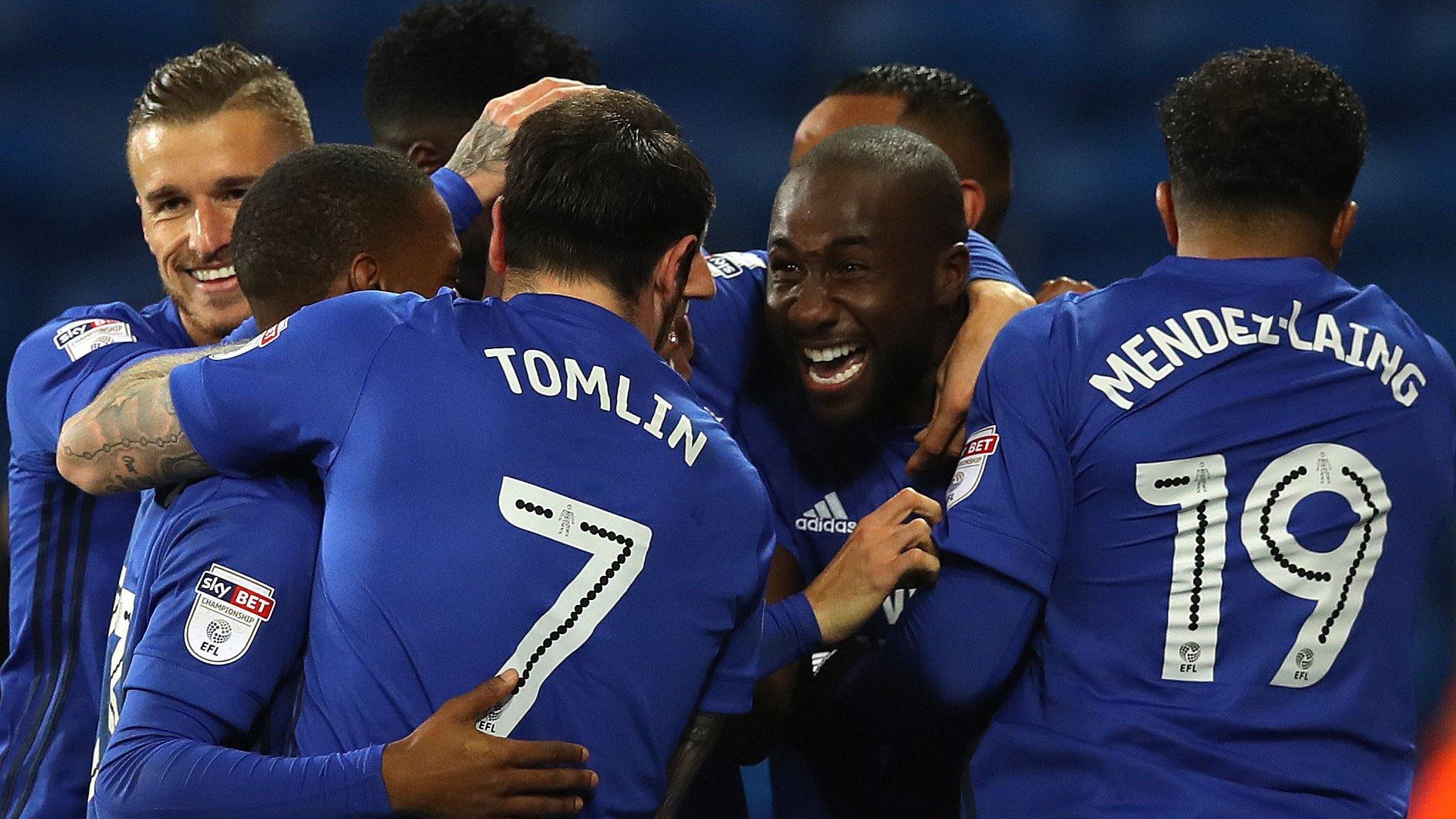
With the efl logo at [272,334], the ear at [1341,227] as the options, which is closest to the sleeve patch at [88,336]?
the efl logo at [272,334]

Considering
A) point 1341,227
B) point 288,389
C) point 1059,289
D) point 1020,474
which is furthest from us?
point 1059,289

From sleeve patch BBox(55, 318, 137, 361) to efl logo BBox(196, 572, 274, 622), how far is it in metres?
0.73

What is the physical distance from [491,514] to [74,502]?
0.99 metres

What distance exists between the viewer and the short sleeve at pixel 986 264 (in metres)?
2.90

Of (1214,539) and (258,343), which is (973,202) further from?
(258,343)

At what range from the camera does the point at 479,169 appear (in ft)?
8.32

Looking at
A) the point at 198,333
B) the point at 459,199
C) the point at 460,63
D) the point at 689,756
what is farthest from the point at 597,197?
the point at 460,63

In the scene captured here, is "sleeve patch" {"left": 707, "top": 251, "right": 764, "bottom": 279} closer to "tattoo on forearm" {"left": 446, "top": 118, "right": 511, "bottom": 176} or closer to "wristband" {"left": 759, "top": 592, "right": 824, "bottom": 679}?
"tattoo on forearm" {"left": 446, "top": 118, "right": 511, "bottom": 176}

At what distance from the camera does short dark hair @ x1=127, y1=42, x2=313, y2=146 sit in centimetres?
276

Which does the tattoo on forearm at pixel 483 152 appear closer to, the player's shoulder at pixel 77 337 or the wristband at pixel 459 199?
the wristband at pixel 459 199

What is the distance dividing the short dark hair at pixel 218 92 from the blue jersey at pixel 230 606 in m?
1.02

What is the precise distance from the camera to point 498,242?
203 cm

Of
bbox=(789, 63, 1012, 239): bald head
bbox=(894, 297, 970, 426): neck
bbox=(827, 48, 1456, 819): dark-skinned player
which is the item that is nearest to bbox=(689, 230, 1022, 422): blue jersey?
bbox=(894, 297, 970, 426): neck

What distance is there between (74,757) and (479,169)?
3.55ft
